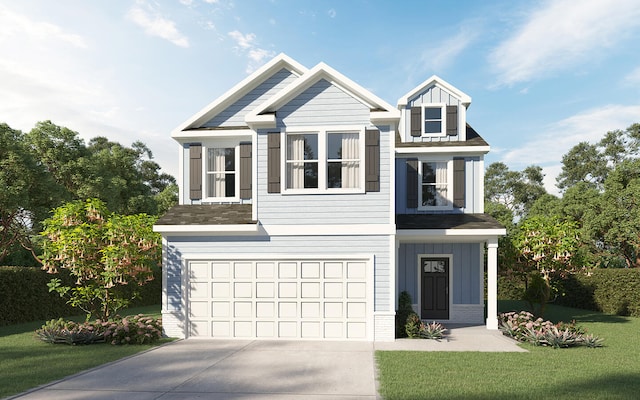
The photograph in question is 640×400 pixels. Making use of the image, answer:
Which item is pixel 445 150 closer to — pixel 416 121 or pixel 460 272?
pixel 416 121

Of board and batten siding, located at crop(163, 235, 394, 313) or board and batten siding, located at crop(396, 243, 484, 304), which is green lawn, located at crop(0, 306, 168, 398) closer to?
board and batten siding, located at crop(163, 235, 394, 313)

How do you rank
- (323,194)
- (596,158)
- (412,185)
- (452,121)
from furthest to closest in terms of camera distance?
(596,158) < (452,121) < (412,185) < (323,194)

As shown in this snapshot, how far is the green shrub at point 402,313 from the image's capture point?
12664 mm

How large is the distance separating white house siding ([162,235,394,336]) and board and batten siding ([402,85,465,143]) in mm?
5705

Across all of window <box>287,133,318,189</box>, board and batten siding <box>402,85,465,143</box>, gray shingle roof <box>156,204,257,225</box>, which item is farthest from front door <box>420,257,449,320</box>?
gray shingle roof <box>156,204,257,225</box>

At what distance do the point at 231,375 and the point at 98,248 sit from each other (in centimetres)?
649

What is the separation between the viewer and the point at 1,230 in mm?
19953

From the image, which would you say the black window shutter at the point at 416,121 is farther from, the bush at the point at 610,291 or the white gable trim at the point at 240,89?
the bush at the point at 610,291

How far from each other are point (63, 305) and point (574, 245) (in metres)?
19.4

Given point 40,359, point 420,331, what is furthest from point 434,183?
point 40,359

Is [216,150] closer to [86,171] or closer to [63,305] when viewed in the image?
[63,305]

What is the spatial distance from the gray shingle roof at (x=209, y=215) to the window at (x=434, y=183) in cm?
648

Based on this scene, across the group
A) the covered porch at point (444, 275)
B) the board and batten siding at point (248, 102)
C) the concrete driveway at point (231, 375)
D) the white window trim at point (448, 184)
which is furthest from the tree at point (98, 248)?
the white window trim at point (448, 184)

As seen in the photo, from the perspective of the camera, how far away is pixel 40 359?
9914mm
